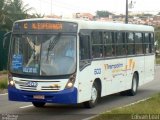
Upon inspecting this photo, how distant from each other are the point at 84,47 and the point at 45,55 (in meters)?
1.28

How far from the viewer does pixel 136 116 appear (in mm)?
11438

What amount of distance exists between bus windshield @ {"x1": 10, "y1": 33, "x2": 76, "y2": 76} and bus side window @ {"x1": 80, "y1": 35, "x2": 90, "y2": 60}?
340 mm

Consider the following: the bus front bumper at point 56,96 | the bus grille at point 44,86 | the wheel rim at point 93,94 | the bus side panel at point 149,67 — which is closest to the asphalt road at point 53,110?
the wheel rim at point 93,94

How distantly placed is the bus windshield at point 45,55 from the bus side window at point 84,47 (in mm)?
340

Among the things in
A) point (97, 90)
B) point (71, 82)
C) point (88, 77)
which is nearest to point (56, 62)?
point (71, 82)

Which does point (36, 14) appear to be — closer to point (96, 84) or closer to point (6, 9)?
point (6, 9)

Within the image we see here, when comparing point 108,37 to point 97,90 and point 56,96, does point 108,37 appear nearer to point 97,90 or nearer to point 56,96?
point 97,90

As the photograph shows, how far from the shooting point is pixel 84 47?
1449cm

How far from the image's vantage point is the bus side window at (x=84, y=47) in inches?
563

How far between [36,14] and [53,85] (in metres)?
30.1

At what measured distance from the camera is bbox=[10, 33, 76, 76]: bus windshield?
1373cm

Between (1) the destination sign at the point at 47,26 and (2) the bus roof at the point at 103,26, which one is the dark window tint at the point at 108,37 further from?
(1) the destination sign at the point at 47,26

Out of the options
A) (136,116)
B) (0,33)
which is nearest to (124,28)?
(136,116)

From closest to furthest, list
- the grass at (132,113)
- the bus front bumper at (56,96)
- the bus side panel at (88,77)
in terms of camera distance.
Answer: the grass at (132,113), the bus front bumper at (56,96), the bus side panel at (88,77)
